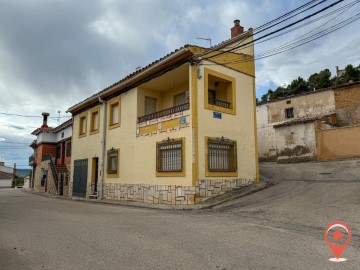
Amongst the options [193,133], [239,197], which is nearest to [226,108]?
[193,133]

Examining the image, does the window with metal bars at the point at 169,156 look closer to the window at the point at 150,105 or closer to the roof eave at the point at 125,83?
the window at the point at 150,105

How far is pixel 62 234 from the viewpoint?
6840mm

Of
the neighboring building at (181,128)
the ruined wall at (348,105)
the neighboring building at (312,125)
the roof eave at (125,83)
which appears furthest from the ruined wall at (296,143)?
the roof eave at (125,83)

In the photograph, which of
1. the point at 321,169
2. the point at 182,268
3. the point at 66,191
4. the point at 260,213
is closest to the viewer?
the point at 182,268

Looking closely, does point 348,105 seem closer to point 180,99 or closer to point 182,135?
point 180,99

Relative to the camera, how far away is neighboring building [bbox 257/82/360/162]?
22.9 meters

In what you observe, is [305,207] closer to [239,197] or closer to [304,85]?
[239,197]

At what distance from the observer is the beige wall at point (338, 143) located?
2206 centimetres

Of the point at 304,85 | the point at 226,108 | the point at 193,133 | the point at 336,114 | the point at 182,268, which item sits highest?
the point at 304,85

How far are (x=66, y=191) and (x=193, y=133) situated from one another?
16.2 metres

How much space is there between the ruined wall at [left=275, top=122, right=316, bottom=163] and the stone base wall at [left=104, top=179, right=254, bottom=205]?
466 inches

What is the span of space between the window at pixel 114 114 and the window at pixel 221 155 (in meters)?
6.62

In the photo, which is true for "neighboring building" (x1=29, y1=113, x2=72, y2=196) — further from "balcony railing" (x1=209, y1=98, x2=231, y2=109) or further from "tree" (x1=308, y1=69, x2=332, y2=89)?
"tree" (x1=308, y1=69, x2=332, y2=89)

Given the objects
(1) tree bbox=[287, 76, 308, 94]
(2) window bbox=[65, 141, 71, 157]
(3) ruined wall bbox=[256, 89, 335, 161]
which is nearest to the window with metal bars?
(3) ruined wall bbox=[256, 89, 335, 161]
